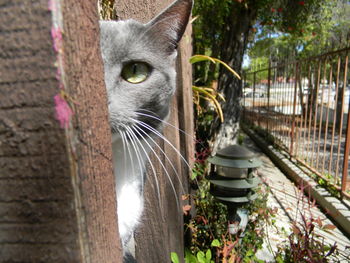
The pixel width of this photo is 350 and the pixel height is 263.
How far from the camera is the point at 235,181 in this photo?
2.05 metres

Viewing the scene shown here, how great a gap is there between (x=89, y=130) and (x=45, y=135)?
59 mm

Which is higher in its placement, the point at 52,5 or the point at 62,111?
the point at 52,5

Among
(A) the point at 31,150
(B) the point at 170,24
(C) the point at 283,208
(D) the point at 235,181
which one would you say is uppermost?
(B) the point at 170,24

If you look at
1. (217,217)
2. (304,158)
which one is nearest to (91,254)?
(217,217)

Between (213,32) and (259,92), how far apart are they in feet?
9.69

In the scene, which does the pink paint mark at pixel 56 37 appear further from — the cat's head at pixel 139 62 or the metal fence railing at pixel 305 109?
the metal fence railing at pixel 305 109

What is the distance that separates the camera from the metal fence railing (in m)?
3.84

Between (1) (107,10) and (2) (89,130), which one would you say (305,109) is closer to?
(1) (107,10)

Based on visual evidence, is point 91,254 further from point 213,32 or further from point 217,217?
point 213,32

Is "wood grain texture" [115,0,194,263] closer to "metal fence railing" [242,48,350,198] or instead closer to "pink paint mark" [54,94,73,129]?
"pink paint mark" [54,94,73,129]

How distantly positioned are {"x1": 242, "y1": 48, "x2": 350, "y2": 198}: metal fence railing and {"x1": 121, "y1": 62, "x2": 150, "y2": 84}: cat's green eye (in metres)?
3.02

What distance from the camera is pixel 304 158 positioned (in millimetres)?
4719

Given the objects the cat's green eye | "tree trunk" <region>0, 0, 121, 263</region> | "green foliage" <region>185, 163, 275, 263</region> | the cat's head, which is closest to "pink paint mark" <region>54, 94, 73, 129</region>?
"tree trunk" <region>0, 0, 121, 263</region>

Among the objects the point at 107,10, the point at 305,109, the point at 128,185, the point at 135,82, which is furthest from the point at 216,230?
the point at 305,109
